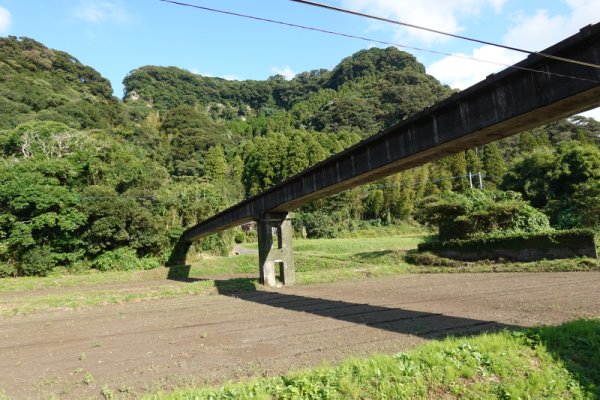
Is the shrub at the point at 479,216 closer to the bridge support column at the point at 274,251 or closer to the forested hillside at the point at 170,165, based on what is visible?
the forested hillside at the point at 170,165

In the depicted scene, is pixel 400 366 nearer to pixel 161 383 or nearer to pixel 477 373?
pixel 477 373

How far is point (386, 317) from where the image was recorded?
1177 cm

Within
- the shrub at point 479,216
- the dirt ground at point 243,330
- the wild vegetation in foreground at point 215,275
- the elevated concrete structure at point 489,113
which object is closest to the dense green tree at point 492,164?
the wild vegetation in foreground at point 215,275

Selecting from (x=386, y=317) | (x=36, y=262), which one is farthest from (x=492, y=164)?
(x=36, y=262)

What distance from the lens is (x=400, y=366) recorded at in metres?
6.15

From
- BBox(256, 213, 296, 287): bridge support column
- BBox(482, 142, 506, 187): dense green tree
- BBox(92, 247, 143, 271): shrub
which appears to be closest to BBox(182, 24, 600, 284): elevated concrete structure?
BBox(256, 213, 296, 287): bridge support column

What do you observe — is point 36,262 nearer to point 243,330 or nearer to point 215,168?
point 243,330

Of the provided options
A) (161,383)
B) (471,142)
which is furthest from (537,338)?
(161,383)

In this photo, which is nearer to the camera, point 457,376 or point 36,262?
point 457,376

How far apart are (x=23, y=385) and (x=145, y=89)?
522 feet

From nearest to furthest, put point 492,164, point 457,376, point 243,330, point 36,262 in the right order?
point 457,376 < point 243,330 < point 36,262 < point 492,164

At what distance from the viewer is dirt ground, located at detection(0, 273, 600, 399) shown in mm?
7281

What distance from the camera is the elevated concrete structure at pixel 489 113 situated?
7.89 meters

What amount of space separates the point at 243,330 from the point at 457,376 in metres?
6.55
